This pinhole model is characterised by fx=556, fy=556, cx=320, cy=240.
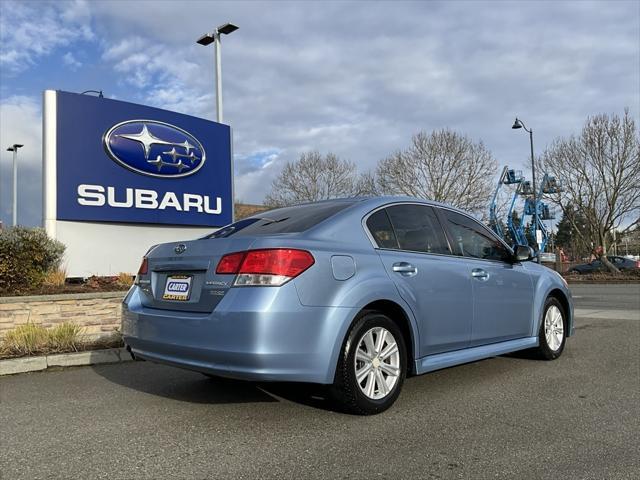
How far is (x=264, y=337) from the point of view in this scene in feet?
11.9

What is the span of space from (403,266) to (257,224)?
1.35m

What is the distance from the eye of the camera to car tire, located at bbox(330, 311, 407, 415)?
396 cm

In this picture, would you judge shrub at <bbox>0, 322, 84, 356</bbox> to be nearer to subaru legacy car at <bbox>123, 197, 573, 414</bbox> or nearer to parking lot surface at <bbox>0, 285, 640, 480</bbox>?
→ parking lot surface at <bbox>0, 285, 640, 480</bbox>

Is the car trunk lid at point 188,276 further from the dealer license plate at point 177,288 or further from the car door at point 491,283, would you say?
the car door at point 491,283

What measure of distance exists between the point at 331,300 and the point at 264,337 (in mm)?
549

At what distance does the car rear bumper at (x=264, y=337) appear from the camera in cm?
363

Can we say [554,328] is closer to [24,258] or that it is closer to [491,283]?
[491,283]

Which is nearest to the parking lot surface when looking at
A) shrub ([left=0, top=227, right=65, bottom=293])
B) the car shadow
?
the car shadow

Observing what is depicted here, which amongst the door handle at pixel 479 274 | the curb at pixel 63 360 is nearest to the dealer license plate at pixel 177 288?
the door handle at pixel 479 274

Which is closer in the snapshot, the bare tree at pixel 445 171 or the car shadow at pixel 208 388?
the car shadow at pixel 208 388

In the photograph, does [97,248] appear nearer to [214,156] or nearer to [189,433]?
[214,156]

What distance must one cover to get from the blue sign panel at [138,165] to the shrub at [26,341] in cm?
371

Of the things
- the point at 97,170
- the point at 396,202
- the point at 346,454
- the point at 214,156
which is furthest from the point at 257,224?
the point at 214,156

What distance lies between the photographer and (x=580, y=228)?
33.0 meters
